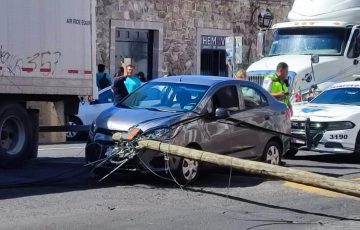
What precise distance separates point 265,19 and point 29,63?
2023 centimetres

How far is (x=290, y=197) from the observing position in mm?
10820

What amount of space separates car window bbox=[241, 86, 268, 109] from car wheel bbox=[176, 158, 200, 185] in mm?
1827

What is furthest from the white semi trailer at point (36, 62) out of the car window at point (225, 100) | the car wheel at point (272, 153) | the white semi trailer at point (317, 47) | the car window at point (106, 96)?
the white semi trailer at point (317, 47)

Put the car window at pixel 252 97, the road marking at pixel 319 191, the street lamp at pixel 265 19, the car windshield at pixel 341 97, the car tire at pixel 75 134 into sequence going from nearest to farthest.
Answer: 1. the road marking at pixel 319 191
2. the car window at pixel 252 97
3. the car windshield at pixel 341 97
4. the car tire at pixel 75 134
5. the street lamp at pixel 265 19

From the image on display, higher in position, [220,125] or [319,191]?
[220,125]

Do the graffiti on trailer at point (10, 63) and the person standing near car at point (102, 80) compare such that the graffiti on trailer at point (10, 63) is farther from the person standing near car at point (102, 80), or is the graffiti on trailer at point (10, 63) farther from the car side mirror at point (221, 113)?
the person standing near car at point (102, 80)

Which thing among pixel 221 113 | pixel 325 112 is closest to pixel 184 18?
pixel 325 112

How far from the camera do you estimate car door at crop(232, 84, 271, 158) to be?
12258 millimetres

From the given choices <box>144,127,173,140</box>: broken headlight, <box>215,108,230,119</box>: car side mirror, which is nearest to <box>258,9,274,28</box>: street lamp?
<box>215,108,230,119</box>: car side mirror

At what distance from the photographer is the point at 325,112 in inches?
587

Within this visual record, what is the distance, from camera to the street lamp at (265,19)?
31.7m

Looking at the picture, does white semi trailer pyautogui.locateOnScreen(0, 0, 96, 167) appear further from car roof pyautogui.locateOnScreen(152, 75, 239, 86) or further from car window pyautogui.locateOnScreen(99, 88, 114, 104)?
car window pyautogui.locateOnScreen(99, 88, 114, 104)

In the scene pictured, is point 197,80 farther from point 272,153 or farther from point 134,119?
point 272,153

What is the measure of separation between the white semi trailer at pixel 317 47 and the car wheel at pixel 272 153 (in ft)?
19.9
